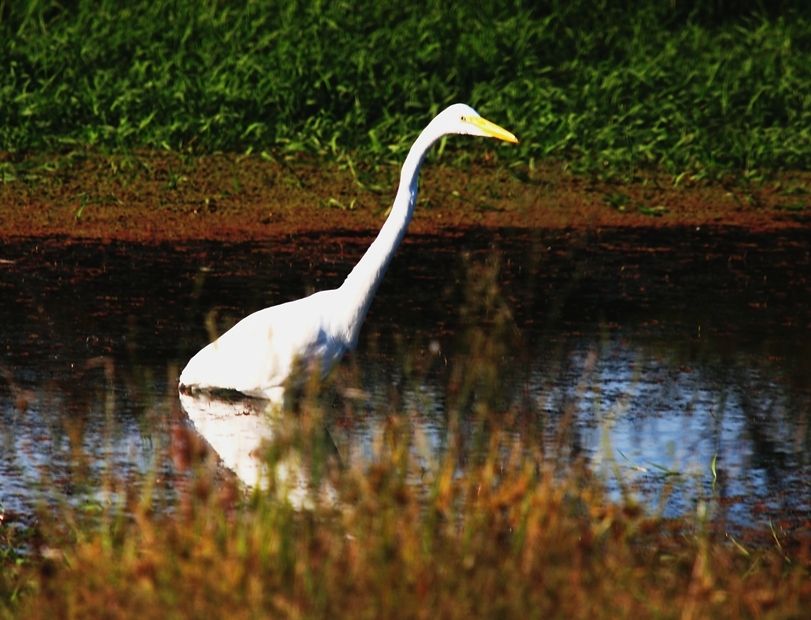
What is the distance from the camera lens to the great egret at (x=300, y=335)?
296 inches

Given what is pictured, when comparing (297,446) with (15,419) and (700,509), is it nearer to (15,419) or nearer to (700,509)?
(700,509)

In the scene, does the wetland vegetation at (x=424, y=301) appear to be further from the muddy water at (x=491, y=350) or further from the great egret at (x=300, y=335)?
the great egret at (x=300, y=335)

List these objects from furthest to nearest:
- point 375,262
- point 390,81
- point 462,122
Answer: point 390,81 < point 462,122 < point 375,262

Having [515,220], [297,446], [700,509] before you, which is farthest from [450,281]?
[297,446]

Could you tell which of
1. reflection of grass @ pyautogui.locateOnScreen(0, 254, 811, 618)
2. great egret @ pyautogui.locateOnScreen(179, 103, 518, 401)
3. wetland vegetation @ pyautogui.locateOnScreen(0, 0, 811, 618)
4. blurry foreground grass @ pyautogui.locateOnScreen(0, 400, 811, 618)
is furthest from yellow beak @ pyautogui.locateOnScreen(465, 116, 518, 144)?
blurry foreground grass @ pyautogui.locateOnScreen(0, 400, 811, 618)

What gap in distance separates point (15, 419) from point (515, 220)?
5.34m

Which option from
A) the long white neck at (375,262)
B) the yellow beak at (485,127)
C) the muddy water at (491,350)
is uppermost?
the yellow beak at (485,127)

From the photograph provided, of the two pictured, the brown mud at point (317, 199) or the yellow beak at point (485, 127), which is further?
the brown mud at point (317, 199)

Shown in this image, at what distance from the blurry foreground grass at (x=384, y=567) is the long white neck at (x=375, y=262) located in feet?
9.09

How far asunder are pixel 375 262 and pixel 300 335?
19.2 inches

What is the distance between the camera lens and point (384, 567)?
4207 millimetres

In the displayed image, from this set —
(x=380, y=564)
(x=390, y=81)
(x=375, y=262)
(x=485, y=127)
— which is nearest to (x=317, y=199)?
(x=390, y=81)

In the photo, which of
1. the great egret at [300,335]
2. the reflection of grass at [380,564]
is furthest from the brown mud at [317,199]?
the reflection of grass at [380,564]

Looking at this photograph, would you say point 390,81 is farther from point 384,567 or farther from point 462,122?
point 384,567
